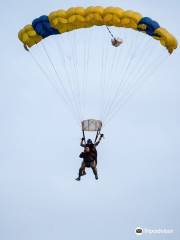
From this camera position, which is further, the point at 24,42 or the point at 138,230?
the point at 138,230

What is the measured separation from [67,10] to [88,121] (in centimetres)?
443

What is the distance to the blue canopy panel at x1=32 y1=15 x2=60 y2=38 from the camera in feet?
120

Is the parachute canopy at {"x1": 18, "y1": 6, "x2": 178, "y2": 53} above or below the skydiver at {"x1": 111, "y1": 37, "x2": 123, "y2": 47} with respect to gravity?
above

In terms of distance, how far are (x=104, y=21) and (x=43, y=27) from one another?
2.62 m

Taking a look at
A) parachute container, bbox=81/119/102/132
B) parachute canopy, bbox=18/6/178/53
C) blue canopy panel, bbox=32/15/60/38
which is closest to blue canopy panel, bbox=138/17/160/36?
parachute canopy, bbox=18/6/178/53

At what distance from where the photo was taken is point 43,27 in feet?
120

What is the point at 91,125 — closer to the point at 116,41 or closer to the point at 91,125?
the point at 91,125

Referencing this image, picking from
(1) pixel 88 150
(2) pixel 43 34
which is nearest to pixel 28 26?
(2) pixel 43 34

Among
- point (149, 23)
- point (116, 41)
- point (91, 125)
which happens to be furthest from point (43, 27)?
point (91, 125)

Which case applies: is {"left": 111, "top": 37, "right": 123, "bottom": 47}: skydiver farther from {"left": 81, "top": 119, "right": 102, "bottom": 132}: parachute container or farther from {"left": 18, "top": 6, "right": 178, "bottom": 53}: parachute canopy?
{"left": 81, "top": 119, "right": 102, "bottom": 132}: parachute container

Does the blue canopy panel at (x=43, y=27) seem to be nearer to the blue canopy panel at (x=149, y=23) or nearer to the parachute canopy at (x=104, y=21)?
the parachute canopy at (x=104, y=21)

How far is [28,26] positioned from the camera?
122ft

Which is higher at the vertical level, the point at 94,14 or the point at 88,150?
the point at 94,14

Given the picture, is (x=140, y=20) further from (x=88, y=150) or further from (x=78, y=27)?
(x=88, y=150)
